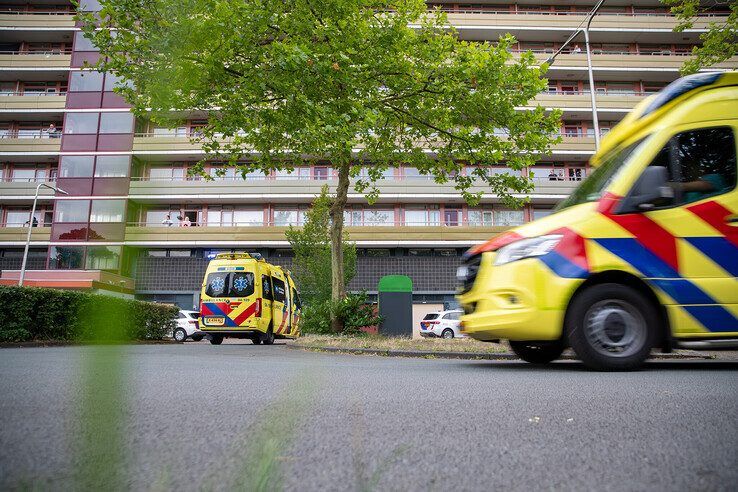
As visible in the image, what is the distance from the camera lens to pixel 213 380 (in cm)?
409

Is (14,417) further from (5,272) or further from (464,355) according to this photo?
(5,272)

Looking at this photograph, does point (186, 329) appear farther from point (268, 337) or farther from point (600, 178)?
point (600, 178)

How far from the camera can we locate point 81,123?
111 ft

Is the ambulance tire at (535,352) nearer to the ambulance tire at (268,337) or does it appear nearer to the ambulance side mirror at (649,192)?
the ambulance side mirror at (649,192)

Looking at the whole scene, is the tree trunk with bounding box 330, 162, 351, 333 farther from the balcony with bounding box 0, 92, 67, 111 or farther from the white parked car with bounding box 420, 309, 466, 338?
the balcony with bounding box 0, 92, 67, 111

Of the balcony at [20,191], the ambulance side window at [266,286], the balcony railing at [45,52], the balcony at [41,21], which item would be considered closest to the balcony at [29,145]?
the balcony at [20,191]

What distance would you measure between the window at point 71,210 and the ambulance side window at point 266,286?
21.3 m

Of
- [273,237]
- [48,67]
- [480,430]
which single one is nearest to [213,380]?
[480,430]

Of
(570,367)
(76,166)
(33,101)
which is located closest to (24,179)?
(33,101)

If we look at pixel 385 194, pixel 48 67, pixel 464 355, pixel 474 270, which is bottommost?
pixel 464 355

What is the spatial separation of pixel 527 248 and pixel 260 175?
2909cm

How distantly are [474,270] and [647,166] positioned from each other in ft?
6.87

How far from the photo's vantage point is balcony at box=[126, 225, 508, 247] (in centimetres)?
3238

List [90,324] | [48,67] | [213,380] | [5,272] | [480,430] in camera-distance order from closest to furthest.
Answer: [90,324]
[480,430]
[213,380]
[5,272]
[48,67]
